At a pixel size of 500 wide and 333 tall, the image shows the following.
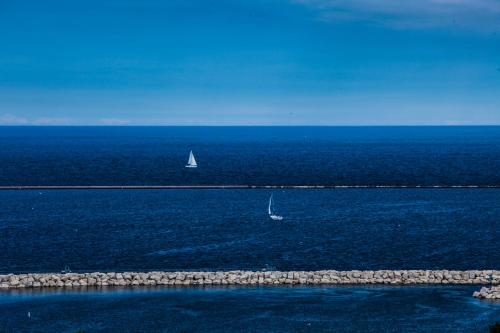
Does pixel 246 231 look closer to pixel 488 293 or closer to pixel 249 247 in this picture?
pixel 249 247

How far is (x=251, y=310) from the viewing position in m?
45.1

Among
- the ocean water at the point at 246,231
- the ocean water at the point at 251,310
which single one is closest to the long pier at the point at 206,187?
the ocean water at the point at 246,231

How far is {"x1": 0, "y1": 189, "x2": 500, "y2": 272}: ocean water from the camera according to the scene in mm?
60094

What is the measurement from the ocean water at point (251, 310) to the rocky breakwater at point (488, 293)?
2.52 feet

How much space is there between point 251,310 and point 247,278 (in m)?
6.69

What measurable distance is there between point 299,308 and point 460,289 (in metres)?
11.3

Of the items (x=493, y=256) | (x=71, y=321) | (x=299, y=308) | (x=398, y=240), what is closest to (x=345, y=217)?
(x=398, y=240)

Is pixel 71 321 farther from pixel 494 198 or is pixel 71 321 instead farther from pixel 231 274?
pixel 494 198

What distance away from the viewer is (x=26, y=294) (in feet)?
161

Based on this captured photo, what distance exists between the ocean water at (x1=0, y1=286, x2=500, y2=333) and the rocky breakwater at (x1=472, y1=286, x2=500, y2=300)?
77cm

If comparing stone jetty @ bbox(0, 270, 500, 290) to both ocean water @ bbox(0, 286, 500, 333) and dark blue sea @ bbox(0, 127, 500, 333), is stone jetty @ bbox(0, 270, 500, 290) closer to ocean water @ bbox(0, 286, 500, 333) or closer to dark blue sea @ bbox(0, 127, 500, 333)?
ocean water @ bbox(0, 286, 500, 333)

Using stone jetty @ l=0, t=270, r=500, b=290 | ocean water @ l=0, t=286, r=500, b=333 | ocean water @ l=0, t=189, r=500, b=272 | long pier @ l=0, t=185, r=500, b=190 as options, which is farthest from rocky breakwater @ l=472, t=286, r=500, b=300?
long pier @ l=0, t=185, r=500, b=190

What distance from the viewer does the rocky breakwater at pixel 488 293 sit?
46.9 meters

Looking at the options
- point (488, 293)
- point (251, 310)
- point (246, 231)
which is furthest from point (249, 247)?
point (488, 293)
